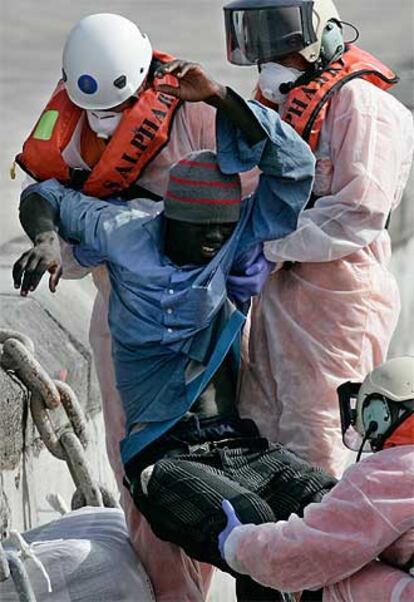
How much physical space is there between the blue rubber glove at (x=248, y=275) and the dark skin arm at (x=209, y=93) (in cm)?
28

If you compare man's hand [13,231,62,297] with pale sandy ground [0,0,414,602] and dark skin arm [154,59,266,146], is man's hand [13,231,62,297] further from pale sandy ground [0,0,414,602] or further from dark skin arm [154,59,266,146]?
pale sandy ground [0,0,414,602]

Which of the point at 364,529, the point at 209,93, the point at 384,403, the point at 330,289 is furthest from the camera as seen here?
the point at 330,289

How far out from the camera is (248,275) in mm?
4094

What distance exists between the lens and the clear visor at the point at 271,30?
165 inches

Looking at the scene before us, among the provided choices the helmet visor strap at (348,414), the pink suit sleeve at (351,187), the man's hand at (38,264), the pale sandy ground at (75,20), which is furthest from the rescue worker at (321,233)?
the pale sandy ground at (75,20)

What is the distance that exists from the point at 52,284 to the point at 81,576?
63cm

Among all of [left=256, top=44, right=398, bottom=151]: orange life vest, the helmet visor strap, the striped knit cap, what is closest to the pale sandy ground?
[left=256, top=44, right=398, bottom=151]: orange life vest

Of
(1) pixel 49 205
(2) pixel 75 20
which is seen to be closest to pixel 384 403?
(1) pixel 49 205

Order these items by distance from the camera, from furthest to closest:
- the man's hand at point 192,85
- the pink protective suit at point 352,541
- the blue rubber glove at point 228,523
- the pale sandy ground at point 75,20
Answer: the pale sandy ground at point 75,20
the man's hand at point 192,85
the blue rubber glove at point 228,523
the pink protective suit at point 352,541

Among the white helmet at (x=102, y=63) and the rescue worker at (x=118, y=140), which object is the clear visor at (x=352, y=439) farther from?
the white helmet at (x=102, y=63)

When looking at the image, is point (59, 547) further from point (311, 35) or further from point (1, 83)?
point (1, 83)

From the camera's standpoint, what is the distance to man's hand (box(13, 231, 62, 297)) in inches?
155

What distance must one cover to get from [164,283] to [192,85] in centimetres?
46

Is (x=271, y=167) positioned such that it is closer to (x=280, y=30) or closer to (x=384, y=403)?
(x=280, y=30)
